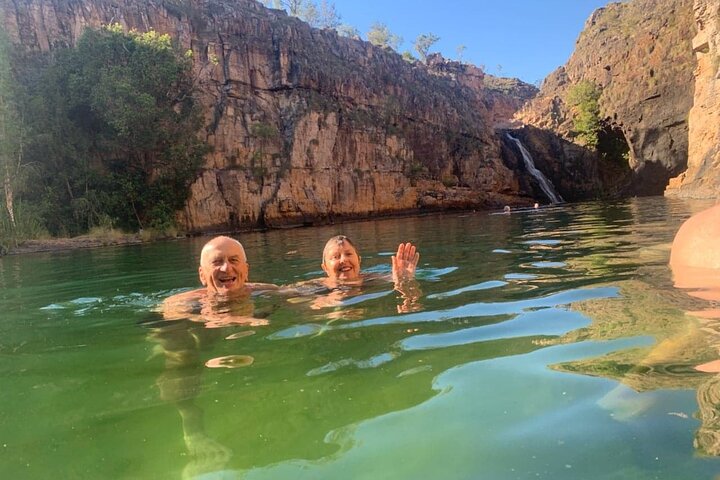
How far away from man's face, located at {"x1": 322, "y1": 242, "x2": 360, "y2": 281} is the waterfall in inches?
1451

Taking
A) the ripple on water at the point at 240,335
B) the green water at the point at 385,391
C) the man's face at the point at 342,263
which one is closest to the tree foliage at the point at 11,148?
the man's face at the point at 342,263

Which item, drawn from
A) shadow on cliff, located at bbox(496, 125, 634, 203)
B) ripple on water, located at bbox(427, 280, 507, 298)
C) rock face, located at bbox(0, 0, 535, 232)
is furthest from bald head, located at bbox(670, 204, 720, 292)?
shadow on cliff, located at bbox(496, 125, 634, 203)

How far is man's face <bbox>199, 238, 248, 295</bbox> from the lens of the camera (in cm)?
484

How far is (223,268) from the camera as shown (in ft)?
15.8

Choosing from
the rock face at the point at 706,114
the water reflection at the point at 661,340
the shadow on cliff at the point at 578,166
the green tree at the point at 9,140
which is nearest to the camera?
the water reflection at the point at 661,340

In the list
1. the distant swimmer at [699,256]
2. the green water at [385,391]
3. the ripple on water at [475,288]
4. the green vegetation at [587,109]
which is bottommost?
the ripple on water at [475,288]

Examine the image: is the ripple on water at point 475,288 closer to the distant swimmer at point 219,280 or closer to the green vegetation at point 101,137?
the distant swimmer at point 219,280

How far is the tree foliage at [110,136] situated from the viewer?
23875 mm

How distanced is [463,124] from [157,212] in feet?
89.6

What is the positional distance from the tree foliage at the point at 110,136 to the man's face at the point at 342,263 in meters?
20.8

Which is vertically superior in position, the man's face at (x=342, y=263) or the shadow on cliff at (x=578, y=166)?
the shadow on cliff at (x=578, y=166)

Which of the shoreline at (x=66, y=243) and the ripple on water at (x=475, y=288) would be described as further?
the shoreline at (x=66, y=243)

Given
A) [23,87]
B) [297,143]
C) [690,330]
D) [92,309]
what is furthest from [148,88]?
[690,330]

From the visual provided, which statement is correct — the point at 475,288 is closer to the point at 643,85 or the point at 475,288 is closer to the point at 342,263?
the point at 342,263
